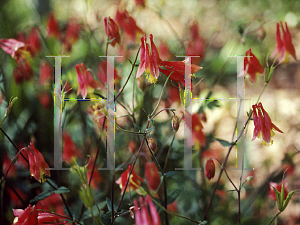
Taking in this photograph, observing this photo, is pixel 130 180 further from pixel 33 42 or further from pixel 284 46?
pixel 284 46

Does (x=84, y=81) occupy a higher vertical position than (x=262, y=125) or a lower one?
higher

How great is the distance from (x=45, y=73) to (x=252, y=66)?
76cm

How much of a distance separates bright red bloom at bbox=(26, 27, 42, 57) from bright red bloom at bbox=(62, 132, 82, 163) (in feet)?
1.07

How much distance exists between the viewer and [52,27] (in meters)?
0.90

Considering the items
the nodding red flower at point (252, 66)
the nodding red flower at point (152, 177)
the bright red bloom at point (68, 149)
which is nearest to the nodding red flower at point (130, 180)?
the nodding red flower at point (152, 177)

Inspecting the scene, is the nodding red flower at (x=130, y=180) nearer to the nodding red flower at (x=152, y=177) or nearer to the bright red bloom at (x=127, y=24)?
the nodding red flower at (x=152, y=177)

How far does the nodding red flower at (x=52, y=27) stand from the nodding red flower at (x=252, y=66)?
697 mm

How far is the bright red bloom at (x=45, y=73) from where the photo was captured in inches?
35.9

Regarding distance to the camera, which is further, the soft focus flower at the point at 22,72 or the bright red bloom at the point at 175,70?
the soft focus flower at the point at 22,72

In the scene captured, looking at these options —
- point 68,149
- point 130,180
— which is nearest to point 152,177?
point 130,180

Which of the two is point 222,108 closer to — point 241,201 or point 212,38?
point 212,38

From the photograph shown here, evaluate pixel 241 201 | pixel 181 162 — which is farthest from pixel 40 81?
pixel 241 201

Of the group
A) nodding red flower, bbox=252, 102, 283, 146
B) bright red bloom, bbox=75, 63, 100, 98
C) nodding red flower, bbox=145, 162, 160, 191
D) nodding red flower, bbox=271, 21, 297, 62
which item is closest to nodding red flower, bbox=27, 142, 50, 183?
bright red bloom, bbox=75, 63, 100, 98

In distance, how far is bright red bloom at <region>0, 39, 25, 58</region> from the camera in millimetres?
915
